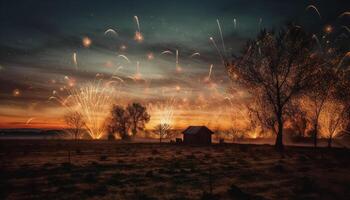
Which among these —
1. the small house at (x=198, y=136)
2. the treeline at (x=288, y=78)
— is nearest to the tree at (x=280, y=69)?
the treeline at (x=288, y=78)

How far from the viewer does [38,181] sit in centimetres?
1852

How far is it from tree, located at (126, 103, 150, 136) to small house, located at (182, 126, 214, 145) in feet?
144

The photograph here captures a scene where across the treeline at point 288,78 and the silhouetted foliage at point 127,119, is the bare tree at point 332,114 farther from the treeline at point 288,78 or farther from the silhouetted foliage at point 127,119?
the silhouetted foliage at point 127,119

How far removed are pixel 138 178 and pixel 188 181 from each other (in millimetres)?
3435

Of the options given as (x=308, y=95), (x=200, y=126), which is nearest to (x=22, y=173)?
(x=308, y=95)

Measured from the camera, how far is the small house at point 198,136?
77.9 m

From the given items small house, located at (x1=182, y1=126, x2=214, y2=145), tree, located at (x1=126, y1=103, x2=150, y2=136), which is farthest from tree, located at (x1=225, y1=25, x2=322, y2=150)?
tree, located at (x1=126, y1=103, x2=150, y2=136)

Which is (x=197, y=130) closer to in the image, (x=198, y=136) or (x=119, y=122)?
(x=198, y=136)

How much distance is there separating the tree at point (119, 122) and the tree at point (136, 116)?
1.68 meters

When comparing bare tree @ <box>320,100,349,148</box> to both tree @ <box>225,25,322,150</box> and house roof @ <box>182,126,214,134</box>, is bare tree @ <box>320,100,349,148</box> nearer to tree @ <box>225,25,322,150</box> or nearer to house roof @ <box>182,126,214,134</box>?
tree @ <box>225,25,322,150</box>

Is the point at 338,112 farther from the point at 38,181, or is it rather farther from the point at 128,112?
the point at 128,112

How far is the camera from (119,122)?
118188 mm

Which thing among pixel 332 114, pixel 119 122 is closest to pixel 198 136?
pixel 332 114

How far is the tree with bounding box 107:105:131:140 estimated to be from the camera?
386 ft
